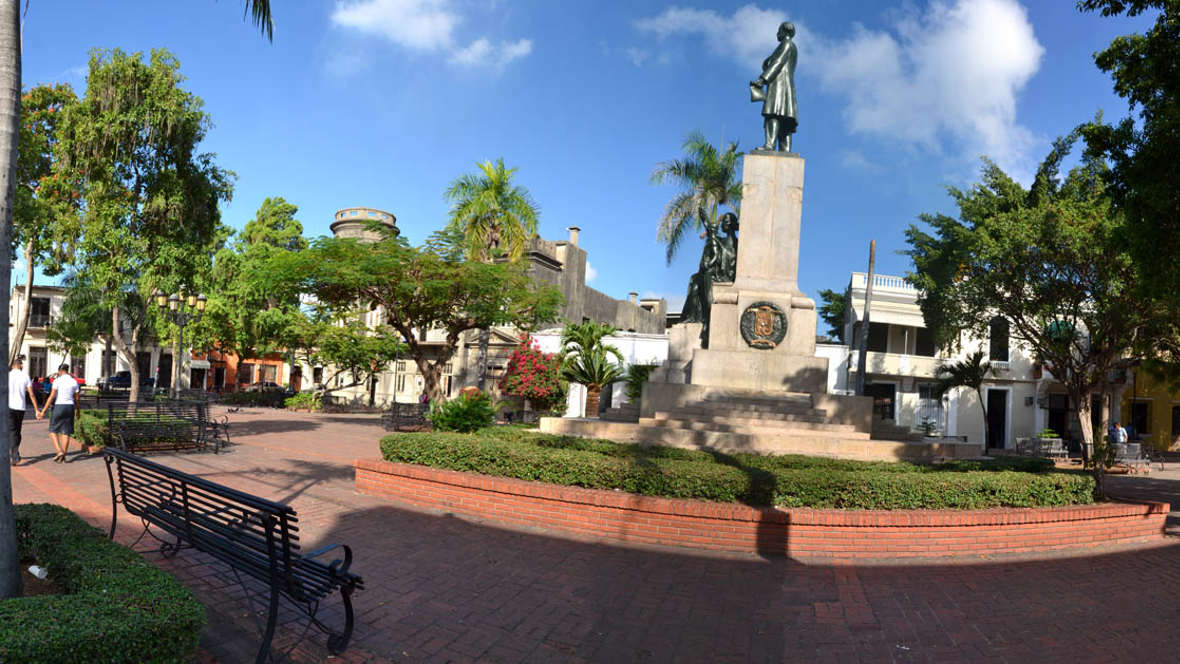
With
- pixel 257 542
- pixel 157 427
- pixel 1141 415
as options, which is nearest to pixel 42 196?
pixel 157 427

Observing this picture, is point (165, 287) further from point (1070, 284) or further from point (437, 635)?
point (1070, 284)

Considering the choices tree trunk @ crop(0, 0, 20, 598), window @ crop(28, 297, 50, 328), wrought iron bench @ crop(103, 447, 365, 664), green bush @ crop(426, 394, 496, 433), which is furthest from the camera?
window @ crop(28, 297, 50, 328)

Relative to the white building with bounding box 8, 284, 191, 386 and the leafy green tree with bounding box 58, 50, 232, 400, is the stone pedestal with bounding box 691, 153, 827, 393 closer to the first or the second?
the leafy green tree with bounding box 58, 50, 232, 400

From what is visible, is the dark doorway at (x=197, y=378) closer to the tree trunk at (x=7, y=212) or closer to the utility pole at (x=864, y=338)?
the utility pole at (x=864, y=338)

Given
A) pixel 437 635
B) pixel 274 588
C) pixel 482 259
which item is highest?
pixel 482 259

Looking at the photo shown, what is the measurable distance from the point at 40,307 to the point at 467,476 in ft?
172

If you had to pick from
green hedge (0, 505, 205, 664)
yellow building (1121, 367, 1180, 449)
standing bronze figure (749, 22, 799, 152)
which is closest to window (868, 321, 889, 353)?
yellow building (1121, 367, 1180, 449)

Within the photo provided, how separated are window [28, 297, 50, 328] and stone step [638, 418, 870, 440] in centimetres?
4991

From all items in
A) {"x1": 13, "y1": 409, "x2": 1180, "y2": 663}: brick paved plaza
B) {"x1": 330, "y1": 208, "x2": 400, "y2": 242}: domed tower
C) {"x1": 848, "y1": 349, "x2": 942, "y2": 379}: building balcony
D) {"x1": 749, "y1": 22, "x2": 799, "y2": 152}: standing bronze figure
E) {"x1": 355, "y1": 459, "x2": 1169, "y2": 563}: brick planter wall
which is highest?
{"x1": 330, "y1": 208, "x2": 400, "y2": 242}: domed tower

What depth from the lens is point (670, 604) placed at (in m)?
5.20

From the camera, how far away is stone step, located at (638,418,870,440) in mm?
11219

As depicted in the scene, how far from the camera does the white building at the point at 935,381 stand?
95.9ft

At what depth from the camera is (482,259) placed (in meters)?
23.7

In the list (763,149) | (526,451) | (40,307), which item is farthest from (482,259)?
(40,307)
